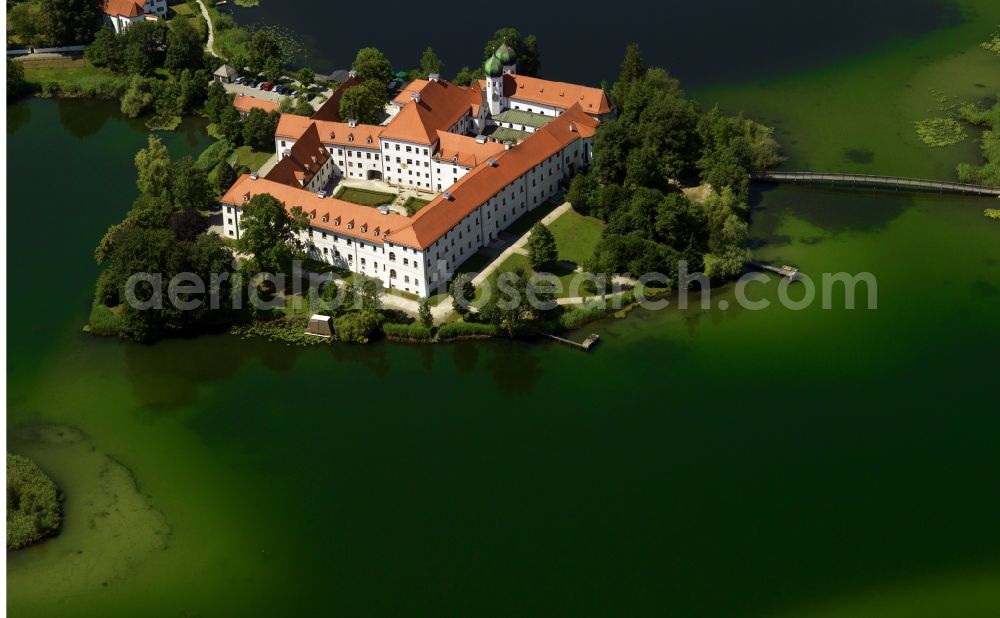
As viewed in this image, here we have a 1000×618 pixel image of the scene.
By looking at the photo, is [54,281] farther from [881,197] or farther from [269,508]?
[881,197]

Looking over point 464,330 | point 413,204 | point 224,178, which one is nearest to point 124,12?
point 224,178

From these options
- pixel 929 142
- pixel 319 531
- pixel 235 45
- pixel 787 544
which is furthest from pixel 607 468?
pixel 235 45

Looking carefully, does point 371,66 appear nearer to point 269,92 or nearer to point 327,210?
point 269,92

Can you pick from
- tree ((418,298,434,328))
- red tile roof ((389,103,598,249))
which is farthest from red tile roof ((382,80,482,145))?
tree ((418,298,434,328))

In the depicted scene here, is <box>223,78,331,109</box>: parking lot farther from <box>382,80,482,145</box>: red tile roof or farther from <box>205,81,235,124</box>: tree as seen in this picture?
<box>382,80,482,145</box>: red tile roof

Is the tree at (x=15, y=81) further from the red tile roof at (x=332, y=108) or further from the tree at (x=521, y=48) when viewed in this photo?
the tree at (x=521, y=48)
